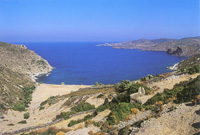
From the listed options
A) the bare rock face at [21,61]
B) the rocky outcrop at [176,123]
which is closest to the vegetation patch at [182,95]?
the rocky outcrop at [176,123]

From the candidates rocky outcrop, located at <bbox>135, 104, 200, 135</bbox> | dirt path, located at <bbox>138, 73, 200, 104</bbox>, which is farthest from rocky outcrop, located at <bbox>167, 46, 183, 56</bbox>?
rocky outcrop, located at <bbox>135, 104, 200, 135</bbox>

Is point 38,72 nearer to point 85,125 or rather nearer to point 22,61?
point 22,61

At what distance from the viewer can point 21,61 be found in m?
91.4

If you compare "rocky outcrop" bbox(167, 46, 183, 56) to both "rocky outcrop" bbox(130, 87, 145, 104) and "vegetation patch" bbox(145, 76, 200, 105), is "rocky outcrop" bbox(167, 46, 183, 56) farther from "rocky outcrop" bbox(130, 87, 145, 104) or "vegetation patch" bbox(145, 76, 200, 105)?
"vegetation patch" bbox(145, 76, 200, 105)

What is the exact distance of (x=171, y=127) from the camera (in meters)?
9.86

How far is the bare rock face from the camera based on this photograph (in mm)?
82525

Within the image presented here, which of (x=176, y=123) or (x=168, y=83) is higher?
(x=168, y=83)

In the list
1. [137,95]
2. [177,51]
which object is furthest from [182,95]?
[177,51]

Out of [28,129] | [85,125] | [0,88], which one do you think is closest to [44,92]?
[0,88]

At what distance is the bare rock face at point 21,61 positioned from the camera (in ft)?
271

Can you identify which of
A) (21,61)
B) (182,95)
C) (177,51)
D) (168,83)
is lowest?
(168,83)

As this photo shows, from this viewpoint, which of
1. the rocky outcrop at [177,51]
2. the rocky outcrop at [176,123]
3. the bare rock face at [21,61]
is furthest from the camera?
the rocky outcrop at [177,51]

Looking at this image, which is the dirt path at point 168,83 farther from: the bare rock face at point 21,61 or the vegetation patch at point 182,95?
the bare rock face at point 21,61

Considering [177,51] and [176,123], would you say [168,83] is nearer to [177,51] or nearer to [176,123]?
[176,123]
